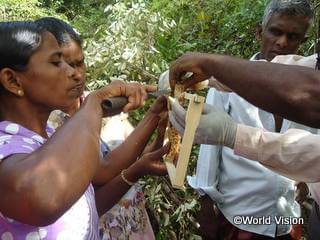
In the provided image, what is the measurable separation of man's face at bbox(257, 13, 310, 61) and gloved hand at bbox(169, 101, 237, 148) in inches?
41.3

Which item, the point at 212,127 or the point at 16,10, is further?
the point at 16,10

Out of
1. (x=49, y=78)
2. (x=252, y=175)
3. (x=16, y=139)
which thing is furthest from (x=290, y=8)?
(x=16, y=139)

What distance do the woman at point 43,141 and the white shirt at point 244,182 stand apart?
956 millimetres

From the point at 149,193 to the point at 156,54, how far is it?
119 centimetres

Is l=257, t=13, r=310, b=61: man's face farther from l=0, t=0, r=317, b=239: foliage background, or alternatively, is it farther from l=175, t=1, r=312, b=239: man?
l=0, t=0, r=317, b=239: foliage background

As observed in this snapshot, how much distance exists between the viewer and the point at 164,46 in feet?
12.9

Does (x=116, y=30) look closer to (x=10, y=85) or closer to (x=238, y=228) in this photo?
(x=238, y=228)

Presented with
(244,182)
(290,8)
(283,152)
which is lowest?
(244,182)

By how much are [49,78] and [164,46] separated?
8.72ft

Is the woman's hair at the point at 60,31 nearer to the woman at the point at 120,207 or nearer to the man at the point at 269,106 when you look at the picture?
the woman at the point at 120,207

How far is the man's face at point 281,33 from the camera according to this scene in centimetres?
263

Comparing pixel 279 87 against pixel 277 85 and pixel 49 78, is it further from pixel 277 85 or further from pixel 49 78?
pixel 49 78

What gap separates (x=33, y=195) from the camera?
1037 mm

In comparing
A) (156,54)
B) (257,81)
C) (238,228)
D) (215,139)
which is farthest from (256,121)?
(156,54)
